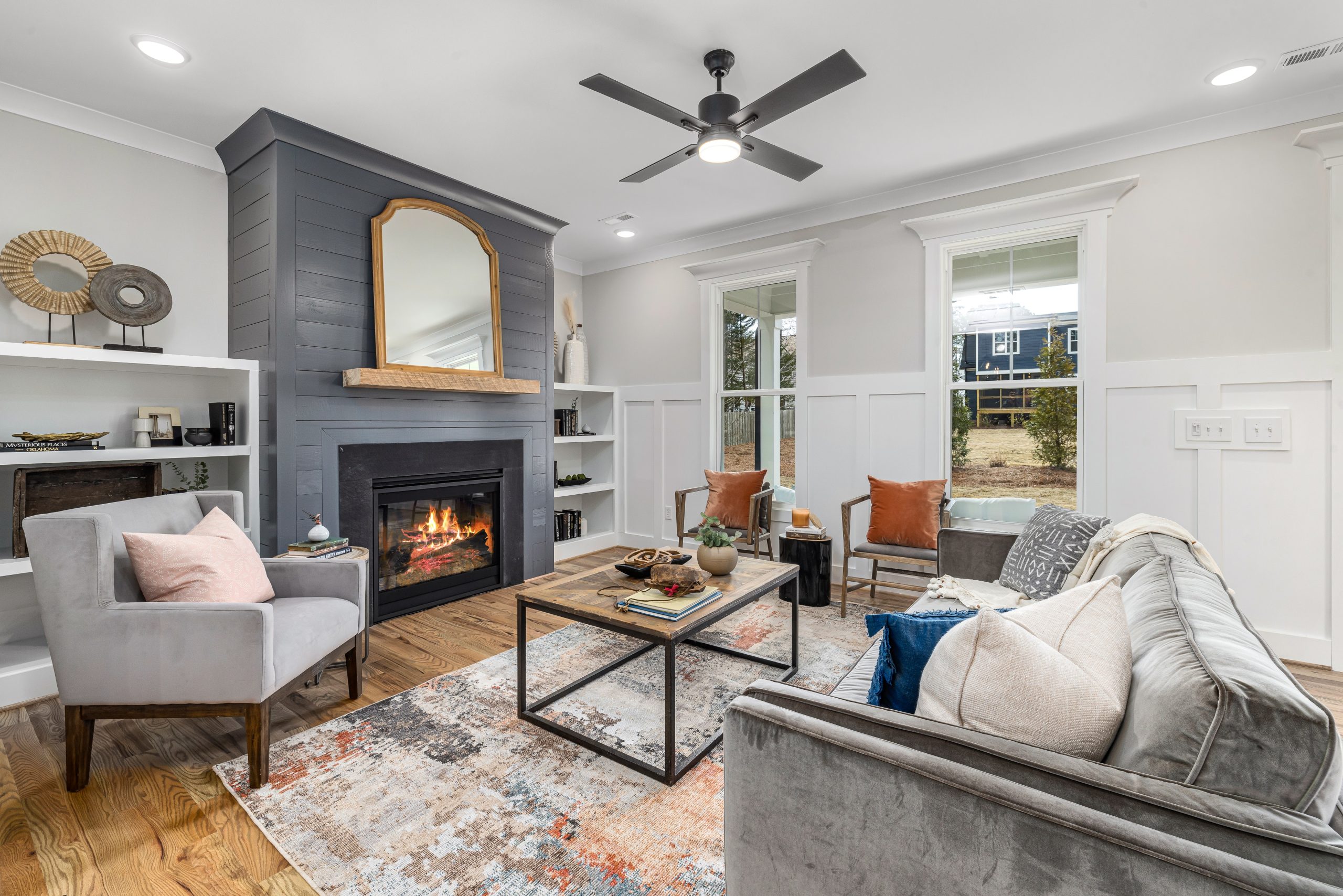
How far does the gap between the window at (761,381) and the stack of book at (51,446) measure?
3.66m

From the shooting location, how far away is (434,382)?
135 inches

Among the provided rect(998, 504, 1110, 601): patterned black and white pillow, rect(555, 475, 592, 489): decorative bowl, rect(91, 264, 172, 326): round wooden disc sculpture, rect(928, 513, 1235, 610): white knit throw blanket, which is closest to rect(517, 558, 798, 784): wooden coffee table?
rect(928, 513, 1235, 610): white knit throw blanket

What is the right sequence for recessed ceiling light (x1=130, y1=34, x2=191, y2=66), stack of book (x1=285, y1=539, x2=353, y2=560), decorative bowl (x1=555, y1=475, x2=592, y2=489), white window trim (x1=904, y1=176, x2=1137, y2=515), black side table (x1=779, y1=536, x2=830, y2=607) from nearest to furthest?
recessed ceiling light (x1=130, y1=34, x2=191, y2=66) < stack of book (x1=285, y1=539, x2=353, y2=560) < white window trim (x1=904, y1=176, x2=1137, y2=515) < black side table (x1=779, y1=536, x2=830, y2=607) < decorative bowl (x1=555, y1=475, x2=592, y2=489)

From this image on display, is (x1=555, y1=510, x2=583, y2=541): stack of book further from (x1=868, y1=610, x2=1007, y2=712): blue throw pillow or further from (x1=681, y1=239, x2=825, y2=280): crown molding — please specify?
(x1=868, y1=610, x2=1007, y2=712): blue throw pillow

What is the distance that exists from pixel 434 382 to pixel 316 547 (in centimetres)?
117

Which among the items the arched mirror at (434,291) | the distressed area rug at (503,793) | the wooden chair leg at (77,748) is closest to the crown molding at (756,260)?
the arched mirror at (434,291)

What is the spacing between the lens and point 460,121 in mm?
2928

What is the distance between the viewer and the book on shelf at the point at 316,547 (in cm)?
262

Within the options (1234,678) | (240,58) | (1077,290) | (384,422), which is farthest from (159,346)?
(1077,290)

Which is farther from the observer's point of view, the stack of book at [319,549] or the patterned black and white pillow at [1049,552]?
the stack of book at [319,549]

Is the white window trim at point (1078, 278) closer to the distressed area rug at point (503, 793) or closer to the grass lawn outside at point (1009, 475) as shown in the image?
the grass lawn outside at point (1009, 475)

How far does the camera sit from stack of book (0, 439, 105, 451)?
237cm

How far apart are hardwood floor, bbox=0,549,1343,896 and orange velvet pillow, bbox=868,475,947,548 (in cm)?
165

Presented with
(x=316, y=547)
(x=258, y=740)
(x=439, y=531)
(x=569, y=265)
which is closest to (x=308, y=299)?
(x=316, y=547)
